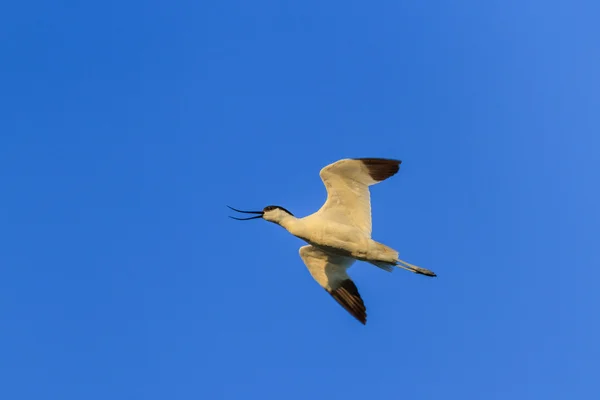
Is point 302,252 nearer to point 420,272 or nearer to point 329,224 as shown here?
point 329,224

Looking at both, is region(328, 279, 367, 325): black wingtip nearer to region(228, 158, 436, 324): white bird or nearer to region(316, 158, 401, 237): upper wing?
region(228, 158, 436, 324): white bird

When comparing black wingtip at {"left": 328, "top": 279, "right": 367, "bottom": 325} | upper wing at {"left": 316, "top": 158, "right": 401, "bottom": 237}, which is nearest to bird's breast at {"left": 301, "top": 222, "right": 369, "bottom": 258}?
upper wing at {"left": 316, "top": 158, "right": 401, "bottom": 237}

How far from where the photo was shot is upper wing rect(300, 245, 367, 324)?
20969 millimetres

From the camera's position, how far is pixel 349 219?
19.9m

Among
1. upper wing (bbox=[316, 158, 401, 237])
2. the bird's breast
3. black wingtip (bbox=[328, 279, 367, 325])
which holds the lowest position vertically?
black wingtip (bbox=[328, 279, 367, 325])

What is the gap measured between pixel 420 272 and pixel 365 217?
210 centimetres

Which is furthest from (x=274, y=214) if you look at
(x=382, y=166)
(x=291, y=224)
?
(x=382, y=166)

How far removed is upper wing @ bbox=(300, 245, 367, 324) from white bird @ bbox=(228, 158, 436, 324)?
27 centimetres

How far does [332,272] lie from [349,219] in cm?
205

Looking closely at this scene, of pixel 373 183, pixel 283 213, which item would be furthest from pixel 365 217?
pixel 283 213

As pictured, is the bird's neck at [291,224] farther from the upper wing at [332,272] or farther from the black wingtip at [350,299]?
the black wingtip at [350,299]

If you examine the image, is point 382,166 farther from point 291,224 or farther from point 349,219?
point 291,224

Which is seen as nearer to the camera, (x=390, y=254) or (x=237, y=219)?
(x=390, y=254)

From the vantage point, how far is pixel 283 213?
65.8 feet
